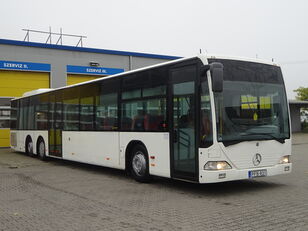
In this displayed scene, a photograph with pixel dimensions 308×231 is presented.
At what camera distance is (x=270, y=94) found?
8.98 m

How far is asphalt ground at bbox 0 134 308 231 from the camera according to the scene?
20.0 ft

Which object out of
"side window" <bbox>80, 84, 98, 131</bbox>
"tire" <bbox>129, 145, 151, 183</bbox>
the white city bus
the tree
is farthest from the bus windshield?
the tree

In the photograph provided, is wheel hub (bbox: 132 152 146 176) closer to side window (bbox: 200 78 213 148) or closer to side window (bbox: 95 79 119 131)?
side window (bbox: 95 79 119 131)

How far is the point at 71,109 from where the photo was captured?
13.9 metres

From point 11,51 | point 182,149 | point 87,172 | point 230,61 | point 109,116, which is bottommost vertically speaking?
point 87,172

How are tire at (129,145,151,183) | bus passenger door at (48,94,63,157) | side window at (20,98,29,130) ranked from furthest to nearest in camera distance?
1. side window at (20,98,29,130)
2. bus passenger door at (48,94,63,157)
3. tire at (129,145,151,183)

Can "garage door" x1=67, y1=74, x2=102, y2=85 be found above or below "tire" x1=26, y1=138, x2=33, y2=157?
above

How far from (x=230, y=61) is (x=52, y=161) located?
1034cm

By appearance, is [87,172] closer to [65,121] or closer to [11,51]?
[65,121]

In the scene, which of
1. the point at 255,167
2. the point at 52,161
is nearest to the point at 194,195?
the point at 255,167

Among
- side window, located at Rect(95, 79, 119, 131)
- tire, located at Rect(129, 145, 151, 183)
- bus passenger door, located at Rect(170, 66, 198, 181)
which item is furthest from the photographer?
side window, located at Rect(95, 79, 119, 131)

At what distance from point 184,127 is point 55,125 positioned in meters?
7.82

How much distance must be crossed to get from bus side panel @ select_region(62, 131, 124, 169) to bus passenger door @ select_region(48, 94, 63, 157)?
0.50 metres

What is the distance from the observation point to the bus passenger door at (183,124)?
27.6 feet
